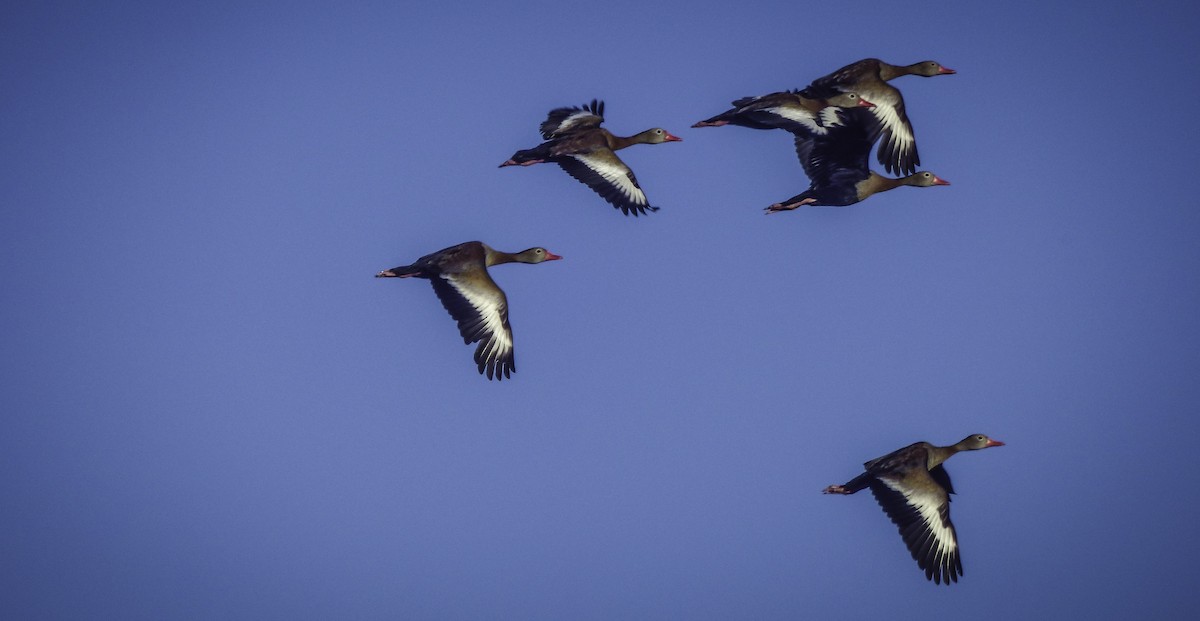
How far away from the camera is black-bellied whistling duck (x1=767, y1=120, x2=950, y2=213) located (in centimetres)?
2631

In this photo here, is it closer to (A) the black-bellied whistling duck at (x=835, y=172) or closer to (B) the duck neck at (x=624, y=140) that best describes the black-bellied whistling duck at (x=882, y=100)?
(A) the black-bellied whistling duck at (x=835, y=172)

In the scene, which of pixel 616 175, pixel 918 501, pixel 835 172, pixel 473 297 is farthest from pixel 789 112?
pixel 918 501

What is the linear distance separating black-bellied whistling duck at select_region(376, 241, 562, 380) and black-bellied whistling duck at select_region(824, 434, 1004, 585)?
5693 millimetres

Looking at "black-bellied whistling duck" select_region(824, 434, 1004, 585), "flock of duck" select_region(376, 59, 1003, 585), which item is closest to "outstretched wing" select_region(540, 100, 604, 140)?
"flock of duck" select_region(376, 59, 1003, 585)

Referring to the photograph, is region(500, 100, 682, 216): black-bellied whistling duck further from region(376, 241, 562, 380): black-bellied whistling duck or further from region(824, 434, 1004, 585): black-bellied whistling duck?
region(824, 434, 1004, 585): black-bellied whistling duck

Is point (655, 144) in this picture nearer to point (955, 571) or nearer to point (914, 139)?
point (914, 139)

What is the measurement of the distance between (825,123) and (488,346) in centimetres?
624

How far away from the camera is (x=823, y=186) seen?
26609mm

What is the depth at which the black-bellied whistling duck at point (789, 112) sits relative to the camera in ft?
82.7

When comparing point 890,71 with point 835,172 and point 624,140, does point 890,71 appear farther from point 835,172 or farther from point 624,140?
point 624,140

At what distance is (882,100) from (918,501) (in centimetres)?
630

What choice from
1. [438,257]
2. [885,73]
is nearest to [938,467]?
[885,73]

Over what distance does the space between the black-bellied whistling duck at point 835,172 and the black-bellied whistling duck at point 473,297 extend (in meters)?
4.74

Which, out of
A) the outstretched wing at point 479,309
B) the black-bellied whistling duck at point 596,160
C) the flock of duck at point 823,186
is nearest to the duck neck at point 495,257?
the flock of duck at point 823,186
